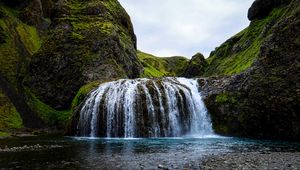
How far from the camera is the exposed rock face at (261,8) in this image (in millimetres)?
107238

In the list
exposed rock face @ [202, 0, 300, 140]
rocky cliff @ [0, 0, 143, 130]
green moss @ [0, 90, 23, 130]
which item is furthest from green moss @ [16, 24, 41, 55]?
exposed rock face @ [202, 0, 300, 140]

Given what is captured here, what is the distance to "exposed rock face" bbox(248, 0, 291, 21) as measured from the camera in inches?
4222

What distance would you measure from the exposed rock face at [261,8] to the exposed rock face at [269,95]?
212 feet

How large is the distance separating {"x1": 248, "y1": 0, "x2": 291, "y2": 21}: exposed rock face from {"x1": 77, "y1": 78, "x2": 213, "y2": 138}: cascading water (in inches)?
2526

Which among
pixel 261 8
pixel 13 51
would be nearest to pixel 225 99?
pixel 13 51

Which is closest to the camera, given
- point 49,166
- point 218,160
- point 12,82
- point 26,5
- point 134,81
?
point 49,166

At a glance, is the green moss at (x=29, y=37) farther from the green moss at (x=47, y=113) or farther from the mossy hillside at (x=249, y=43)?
the mossy hillside at (x=249, y=43)

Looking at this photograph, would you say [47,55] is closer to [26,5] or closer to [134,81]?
[134,81]

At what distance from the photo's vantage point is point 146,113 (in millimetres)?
52375

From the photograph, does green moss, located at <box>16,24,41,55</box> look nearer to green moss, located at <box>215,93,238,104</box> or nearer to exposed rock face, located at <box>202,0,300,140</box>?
green moss, located at <box>215,93,238,104</box>

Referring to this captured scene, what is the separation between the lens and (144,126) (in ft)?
168

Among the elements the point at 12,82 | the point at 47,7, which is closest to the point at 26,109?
the point at 12,82

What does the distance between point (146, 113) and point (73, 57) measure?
38970 mm

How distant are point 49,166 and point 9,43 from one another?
82543 mm
